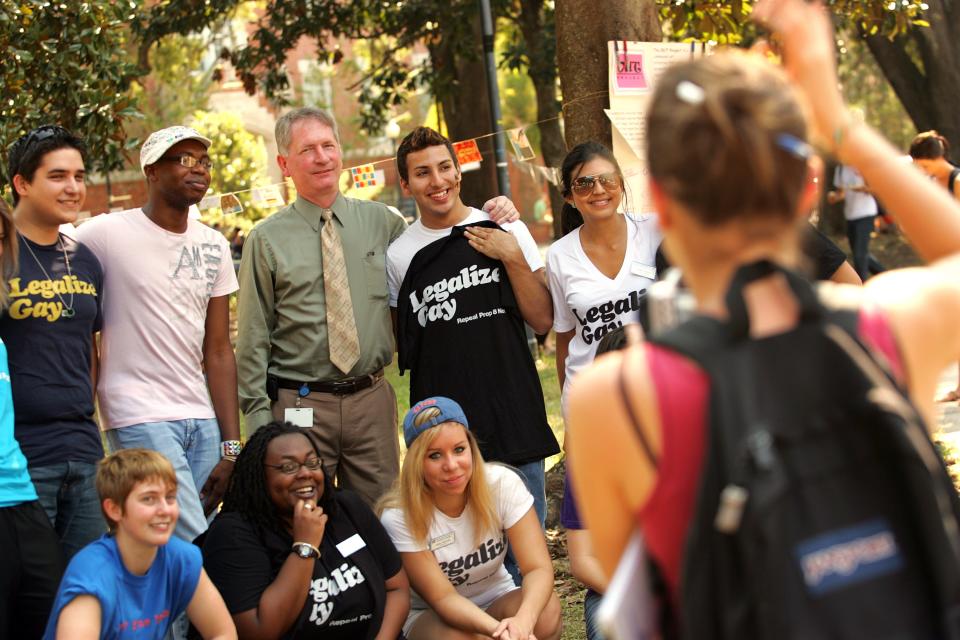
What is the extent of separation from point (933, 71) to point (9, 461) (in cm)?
1690

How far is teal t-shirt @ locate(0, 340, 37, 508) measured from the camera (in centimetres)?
415

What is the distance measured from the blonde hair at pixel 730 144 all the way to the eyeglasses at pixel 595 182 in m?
3.62

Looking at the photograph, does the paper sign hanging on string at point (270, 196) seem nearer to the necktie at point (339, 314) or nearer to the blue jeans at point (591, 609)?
the necktie at point (339, 314)

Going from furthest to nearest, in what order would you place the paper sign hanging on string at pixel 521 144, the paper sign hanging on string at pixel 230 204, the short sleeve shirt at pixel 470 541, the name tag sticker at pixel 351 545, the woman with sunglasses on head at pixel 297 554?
the paper sign hanging on string at pixel 521 144, the paper sign hanging on string at pixel 230 204, the short sleeve shirt at pixel 470 541, the name tag sticker at pixel 351 545, the woman with sunglasses on head at pixel 297 554

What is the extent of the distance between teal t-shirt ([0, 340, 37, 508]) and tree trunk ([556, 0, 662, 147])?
12.7 feet

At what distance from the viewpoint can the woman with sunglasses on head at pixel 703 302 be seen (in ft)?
5.26

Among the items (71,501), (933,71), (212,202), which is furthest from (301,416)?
(933,71)

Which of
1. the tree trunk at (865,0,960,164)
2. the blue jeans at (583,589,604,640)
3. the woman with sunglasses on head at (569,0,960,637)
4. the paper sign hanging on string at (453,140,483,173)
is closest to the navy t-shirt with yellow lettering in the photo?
the blue jeans at (583,589,604,640)

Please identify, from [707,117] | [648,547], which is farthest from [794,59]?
[648,547]

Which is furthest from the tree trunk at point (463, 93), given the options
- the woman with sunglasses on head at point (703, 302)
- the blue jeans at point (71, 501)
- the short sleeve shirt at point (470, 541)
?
the woman with sunglasses on head at point (703, 302)

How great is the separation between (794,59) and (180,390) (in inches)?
139

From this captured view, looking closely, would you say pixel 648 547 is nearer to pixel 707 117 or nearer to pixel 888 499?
pixel 888 499

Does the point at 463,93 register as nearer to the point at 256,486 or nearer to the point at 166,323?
the point at 166,323

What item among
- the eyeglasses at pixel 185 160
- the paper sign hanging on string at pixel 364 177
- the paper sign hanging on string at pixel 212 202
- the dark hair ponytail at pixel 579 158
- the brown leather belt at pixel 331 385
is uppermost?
the paper sign hanging on string at pixel 364 177
